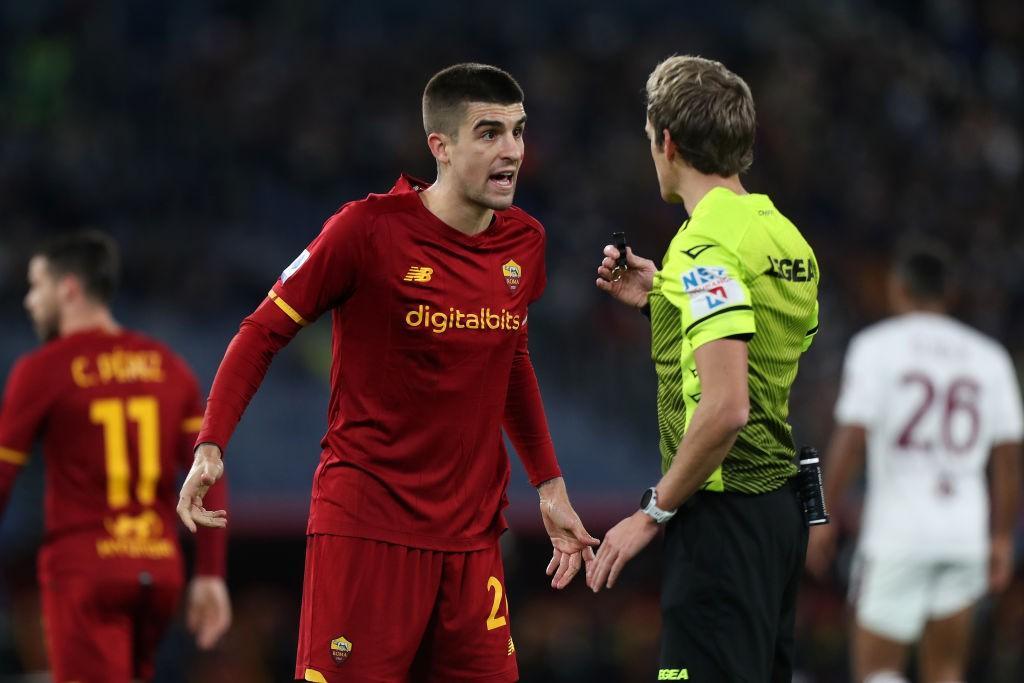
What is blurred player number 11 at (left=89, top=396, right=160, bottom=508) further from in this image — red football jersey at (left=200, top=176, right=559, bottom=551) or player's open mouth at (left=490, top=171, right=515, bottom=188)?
player's open mouth at (left=490, top=171, right=515, bottom=188)

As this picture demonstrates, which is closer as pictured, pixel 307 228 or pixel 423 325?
pixel 423 325

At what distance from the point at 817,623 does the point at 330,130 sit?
673 centimetres

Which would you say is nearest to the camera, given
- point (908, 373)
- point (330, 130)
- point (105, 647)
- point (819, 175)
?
point (105, 647)

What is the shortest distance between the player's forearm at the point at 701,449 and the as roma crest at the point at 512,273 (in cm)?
81

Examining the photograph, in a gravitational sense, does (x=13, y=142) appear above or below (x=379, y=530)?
above

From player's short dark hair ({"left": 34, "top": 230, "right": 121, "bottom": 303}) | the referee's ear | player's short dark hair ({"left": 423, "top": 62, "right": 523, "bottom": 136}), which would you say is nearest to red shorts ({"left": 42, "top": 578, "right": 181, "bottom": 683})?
player's short dark hair ({"left": 34, "top": 230, "right": 121, "bottom": 303})

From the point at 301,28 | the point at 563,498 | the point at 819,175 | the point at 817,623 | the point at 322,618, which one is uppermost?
the point at 301,28

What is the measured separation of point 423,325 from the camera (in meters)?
4.30

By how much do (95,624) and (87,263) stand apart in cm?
154

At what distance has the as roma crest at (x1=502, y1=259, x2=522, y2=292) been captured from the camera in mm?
4504

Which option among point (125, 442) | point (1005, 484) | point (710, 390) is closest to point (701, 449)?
point (710, 390)

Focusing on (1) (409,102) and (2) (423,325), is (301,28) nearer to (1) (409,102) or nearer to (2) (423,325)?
(1) (409,102)

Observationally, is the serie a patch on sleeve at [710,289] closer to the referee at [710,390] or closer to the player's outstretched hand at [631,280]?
the referee at [710,390]

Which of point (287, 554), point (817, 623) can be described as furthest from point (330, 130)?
point (817, 623)
